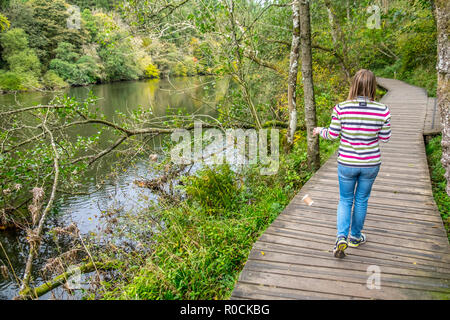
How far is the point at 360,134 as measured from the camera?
260cm

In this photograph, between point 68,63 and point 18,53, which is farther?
point 68,63

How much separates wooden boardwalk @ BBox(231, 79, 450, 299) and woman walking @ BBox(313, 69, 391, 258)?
2.01ft

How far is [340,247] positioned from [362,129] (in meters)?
1.21

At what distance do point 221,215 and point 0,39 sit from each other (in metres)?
36.7

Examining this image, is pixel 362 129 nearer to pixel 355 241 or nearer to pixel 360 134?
pixel 360 134

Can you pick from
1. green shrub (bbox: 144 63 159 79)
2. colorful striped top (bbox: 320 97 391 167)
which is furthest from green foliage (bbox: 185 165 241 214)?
green shrub (bbox: 144 63 159 79)

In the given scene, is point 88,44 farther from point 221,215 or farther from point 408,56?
point 221,215

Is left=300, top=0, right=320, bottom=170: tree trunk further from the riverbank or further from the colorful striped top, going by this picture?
the colorful striped top

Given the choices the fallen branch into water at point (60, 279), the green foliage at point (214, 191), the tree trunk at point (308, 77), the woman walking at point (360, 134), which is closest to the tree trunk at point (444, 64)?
the woman walking at point (360, 134)

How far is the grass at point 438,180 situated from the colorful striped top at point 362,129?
2.28m

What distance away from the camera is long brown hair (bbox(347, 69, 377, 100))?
99.7 inches

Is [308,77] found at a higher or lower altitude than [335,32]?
lower

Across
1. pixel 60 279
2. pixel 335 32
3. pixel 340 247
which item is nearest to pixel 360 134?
pixel 340 247
